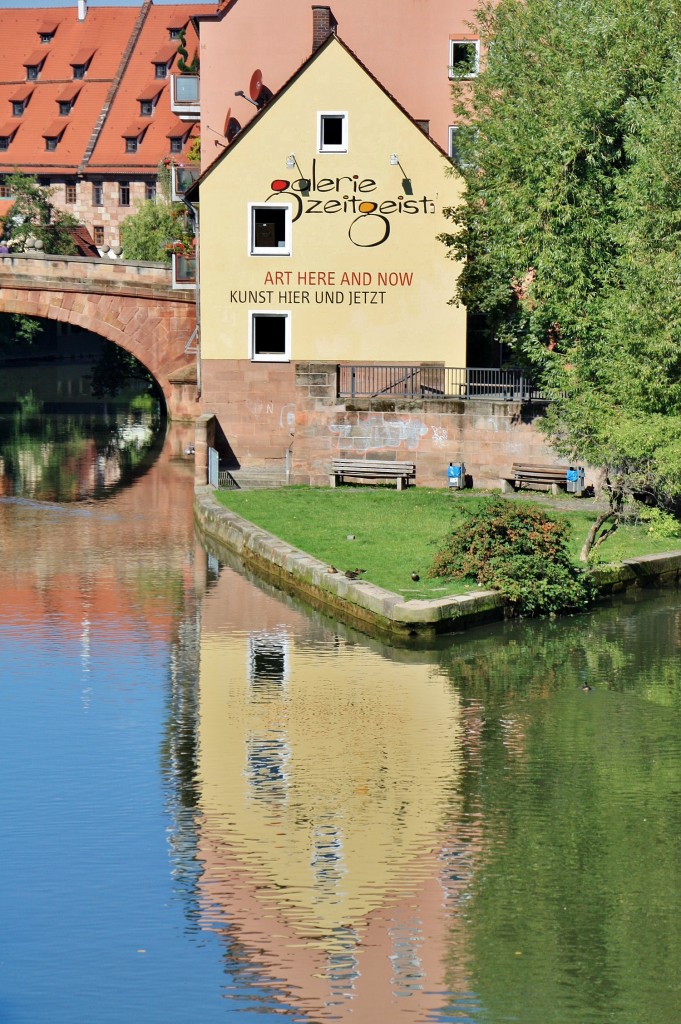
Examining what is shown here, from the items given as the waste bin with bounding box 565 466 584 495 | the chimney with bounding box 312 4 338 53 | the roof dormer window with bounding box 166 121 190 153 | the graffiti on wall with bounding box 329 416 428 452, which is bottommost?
the waste bin with bounding box 565 466 584 495

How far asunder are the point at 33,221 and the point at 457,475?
6898cm

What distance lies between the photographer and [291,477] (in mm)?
44688

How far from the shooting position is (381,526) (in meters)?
37.1

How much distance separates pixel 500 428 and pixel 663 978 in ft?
93.2

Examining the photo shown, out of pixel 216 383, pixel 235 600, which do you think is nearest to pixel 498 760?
pixel 235 600

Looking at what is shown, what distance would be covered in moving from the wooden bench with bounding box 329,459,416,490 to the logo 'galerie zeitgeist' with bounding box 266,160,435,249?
7.82m

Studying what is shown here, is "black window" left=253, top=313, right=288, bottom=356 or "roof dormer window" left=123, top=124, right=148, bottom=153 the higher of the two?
"roof dormer window" left=123, top=124, right=148, bottom=153

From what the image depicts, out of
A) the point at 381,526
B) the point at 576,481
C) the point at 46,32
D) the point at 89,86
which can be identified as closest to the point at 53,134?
the point at 89,86

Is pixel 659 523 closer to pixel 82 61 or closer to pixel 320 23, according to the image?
pixel 320 23

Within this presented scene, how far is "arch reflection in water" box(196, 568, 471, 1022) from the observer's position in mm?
15273

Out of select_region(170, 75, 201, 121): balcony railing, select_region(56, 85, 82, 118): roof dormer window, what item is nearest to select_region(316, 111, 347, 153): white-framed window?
select_region(170, 75, 201, 121): balcony railing

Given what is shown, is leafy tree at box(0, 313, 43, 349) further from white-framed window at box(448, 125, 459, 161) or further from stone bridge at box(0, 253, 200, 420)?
white-framed window at box(448, 125, 459, 161)

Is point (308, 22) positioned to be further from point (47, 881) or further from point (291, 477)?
point (47, 881)

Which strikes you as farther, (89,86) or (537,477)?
(89,86)
